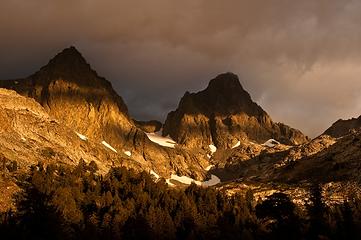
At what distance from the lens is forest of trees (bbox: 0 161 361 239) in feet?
396

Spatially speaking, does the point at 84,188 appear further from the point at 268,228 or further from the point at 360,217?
the point at 360,217

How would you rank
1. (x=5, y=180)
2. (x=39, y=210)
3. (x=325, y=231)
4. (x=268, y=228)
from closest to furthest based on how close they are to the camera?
(x=39, y=210), (x=325, y=231), (x=268, y=228), (x=5, y=180)

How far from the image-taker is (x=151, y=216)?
518ft

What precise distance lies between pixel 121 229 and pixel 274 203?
180ft

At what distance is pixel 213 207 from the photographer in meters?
189

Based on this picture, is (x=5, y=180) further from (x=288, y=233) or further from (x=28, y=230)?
(x=288, y=233)

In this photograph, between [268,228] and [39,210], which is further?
[268,228]

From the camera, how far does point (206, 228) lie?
152625 millimetres

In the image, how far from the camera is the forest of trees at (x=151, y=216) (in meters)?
121

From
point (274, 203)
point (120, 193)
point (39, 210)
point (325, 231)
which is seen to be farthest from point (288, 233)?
→ point (120, 193)

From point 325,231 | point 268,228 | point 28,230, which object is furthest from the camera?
point 268,228

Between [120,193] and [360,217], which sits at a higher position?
[120,193]

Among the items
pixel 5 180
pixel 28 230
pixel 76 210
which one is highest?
pixel 5 180

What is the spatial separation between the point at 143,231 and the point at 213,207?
52.2 metres
